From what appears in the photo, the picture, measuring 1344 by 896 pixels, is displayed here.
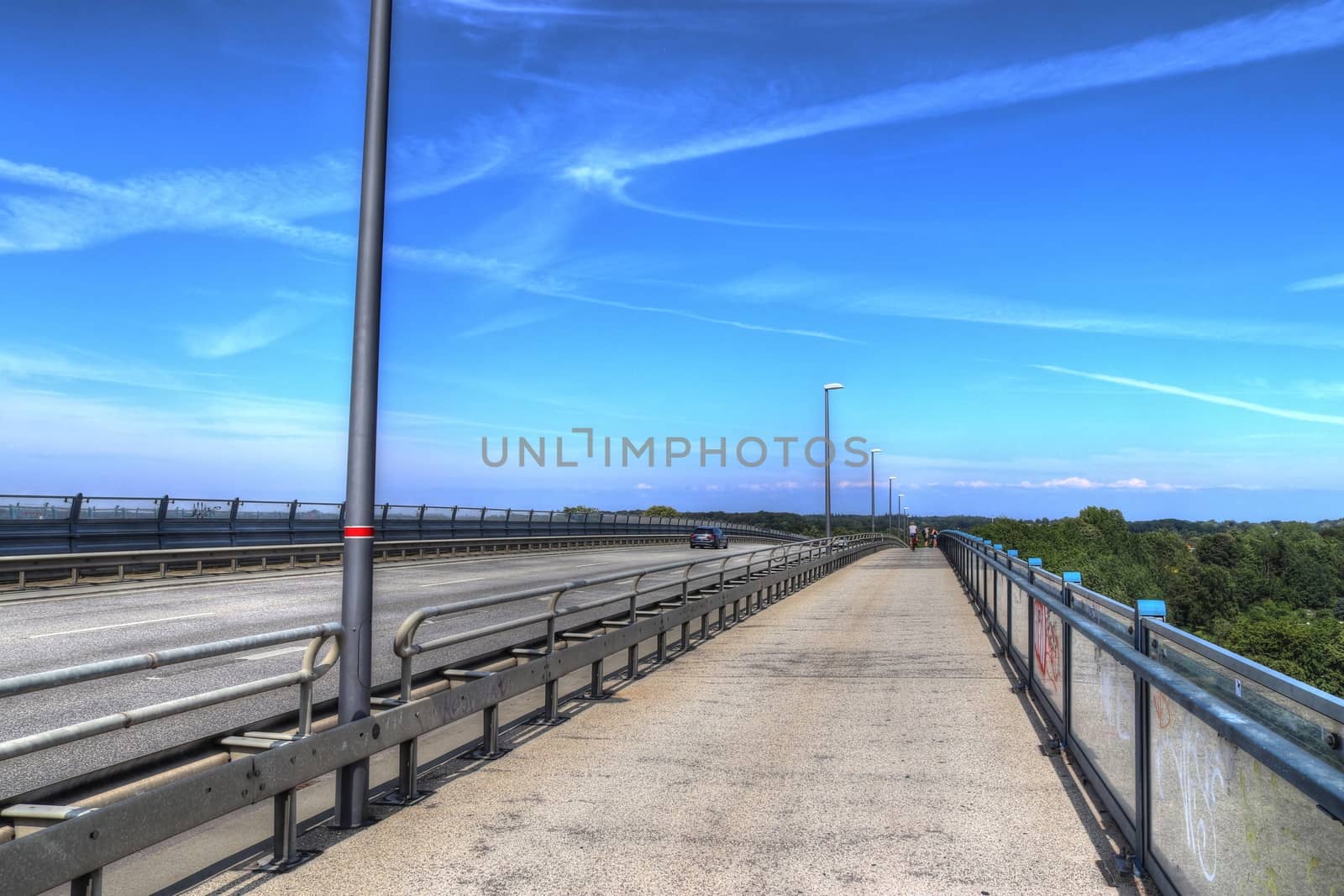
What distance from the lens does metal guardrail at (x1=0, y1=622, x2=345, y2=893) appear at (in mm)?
3775

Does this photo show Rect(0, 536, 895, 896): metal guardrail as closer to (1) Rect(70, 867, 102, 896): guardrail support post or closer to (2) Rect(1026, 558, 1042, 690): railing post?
(1) Rect(70, 867, 102, 896): guardrail support post

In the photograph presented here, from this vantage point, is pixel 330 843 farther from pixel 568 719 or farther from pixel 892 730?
pixel 892 730

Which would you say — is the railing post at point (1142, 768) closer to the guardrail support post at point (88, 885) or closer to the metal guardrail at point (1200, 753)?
the metal guardrail at point (1200, 753)

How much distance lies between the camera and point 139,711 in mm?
4270

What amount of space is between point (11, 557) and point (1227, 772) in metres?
23.7

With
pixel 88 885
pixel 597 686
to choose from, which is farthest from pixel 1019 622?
pixel 88 885

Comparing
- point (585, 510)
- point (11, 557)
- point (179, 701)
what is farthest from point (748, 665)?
point (585, 510)

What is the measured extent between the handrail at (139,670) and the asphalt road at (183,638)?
2.83 m

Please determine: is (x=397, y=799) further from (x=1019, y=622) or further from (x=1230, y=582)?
(x=1230, y=582)

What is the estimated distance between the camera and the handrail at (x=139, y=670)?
12.3 ft

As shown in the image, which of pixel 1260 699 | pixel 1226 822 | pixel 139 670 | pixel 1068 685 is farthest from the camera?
pixel 1068 685

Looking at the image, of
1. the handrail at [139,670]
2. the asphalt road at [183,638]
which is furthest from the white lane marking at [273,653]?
the handrail at [139,670]

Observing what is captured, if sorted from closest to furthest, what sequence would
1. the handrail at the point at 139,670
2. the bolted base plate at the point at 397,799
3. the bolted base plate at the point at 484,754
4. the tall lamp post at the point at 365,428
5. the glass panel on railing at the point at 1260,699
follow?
the glass panel on railing at the point at 1260,699 → the handrail at the point at 139,670 → the tall lamp post at the point at 365,428 → the bolted base plate at the point at 397,799 → the bolted base plate at the point at 484,754

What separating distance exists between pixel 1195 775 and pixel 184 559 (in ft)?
85.2
